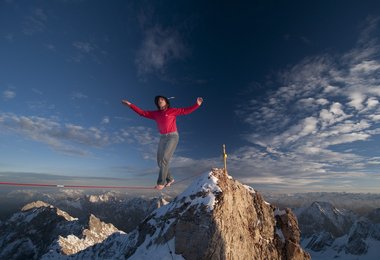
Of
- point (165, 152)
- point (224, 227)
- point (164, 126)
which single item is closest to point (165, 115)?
point (164, 126)

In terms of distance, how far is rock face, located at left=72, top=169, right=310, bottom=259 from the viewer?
42594mm

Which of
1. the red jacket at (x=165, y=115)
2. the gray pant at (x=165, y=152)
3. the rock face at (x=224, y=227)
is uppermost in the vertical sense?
the red jacket at (x=165, y=115)

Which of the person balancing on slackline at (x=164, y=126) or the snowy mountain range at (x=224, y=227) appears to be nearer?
the person balancing on slackline at (x=164, y=126)

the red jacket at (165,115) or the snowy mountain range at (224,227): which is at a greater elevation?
A: the red jacket at (165,115)

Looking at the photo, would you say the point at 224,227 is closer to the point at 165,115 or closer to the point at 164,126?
the point at 164,126

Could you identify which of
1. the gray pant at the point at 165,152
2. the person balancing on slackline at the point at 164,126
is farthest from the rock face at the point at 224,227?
the person balancing on slackline at the point at 164,126

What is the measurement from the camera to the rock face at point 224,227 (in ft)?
140

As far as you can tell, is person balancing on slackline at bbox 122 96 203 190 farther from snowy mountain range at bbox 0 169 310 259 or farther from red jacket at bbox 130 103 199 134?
snowy mountain range at bbox 0 169 310 259

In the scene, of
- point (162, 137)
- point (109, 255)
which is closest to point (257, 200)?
point (162, 137)

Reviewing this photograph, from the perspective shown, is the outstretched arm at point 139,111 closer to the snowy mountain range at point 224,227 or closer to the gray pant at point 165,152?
the gray pant at point 165,152

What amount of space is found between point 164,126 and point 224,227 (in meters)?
29.9

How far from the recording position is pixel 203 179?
50.0m

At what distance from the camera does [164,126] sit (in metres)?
18.5

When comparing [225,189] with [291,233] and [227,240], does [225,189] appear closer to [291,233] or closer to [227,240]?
[227,240]
